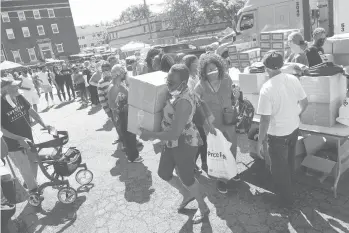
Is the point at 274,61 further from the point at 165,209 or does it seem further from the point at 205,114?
the point at 165,209

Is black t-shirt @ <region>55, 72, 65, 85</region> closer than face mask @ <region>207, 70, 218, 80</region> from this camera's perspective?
No

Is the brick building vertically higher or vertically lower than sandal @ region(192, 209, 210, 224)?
higher

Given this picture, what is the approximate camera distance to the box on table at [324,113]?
3174mm

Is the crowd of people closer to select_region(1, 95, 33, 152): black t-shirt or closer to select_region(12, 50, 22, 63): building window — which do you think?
select_region(1, 95, 33, 152): black t-shirt

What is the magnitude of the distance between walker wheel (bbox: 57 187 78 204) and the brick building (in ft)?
135

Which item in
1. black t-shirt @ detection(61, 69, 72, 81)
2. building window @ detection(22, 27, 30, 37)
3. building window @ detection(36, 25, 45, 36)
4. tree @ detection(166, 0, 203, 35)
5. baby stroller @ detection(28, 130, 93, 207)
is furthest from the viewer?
building window @ detection(36, 25, 45, 36)

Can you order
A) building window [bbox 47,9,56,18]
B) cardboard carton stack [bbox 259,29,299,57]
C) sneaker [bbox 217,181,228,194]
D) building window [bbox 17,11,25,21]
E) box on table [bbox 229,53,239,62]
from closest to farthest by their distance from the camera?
sneaker [bbox 217,181,228,194]
cardboard carton stack [bbox 259,29,299,57]
box on table [bbox 229,53,239,62]
building window [bbox 17,11,25,21]
building window [bbox 47,9,56,18]

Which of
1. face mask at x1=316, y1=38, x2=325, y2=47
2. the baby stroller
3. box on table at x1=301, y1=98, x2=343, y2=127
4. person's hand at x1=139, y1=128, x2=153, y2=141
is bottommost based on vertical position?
the baby stroller

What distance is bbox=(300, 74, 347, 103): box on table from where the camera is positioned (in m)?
3.09

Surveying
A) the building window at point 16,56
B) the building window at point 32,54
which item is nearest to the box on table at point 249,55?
the building window at point 16,56

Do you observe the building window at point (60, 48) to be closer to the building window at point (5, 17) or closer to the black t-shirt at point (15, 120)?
the building window at point (5, 17)

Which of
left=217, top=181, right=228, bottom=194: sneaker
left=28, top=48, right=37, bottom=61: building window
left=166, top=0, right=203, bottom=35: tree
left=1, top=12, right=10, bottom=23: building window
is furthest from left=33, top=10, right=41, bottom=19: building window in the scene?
left=217, top=181, right=228, bottom=194: sneaker

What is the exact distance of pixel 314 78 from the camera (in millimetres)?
3150

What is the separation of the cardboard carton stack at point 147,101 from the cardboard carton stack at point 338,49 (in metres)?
2.98
